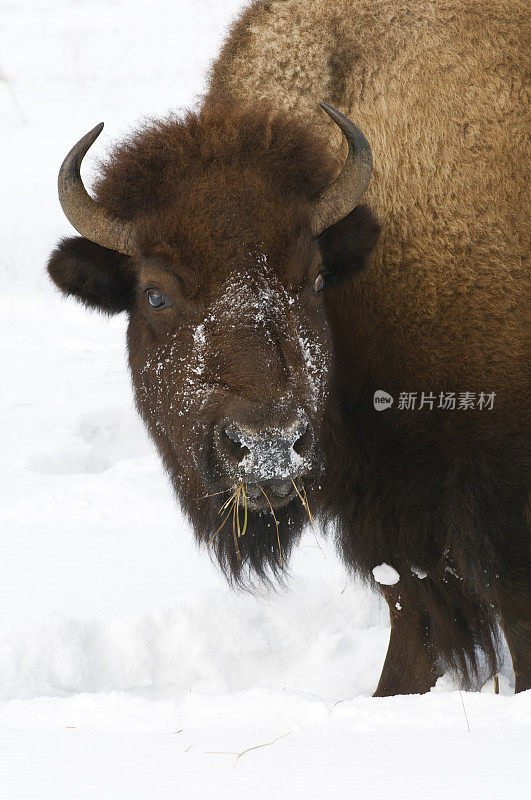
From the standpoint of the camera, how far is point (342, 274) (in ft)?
12.2

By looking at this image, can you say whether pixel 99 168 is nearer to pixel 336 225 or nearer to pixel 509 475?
pixel 336 225

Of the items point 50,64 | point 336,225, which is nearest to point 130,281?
point 336,225

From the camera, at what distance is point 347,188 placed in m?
3.46

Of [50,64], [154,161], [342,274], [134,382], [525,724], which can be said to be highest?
[154,161]

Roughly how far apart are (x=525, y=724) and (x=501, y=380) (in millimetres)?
1575

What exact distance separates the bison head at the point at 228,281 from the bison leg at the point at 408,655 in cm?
86

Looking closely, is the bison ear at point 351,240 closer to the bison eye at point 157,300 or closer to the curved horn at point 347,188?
the curved horn at point 347,188

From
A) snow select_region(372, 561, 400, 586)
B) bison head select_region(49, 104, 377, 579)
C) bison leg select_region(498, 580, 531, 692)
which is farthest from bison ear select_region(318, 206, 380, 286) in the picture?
bison leg select_region(498, 580, 531, 692)

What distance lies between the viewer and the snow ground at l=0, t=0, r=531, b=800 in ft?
7.43

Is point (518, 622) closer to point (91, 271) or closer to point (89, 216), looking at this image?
point (91, 271)

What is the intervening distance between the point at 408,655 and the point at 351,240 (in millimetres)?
2026

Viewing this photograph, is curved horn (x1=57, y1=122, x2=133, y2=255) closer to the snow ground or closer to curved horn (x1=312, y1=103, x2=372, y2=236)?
curved horn (x1=312, y1=103, x2=372, y2=236)

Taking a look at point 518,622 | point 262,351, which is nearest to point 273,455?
point 262,351

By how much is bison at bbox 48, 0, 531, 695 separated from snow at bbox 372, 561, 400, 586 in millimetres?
13
